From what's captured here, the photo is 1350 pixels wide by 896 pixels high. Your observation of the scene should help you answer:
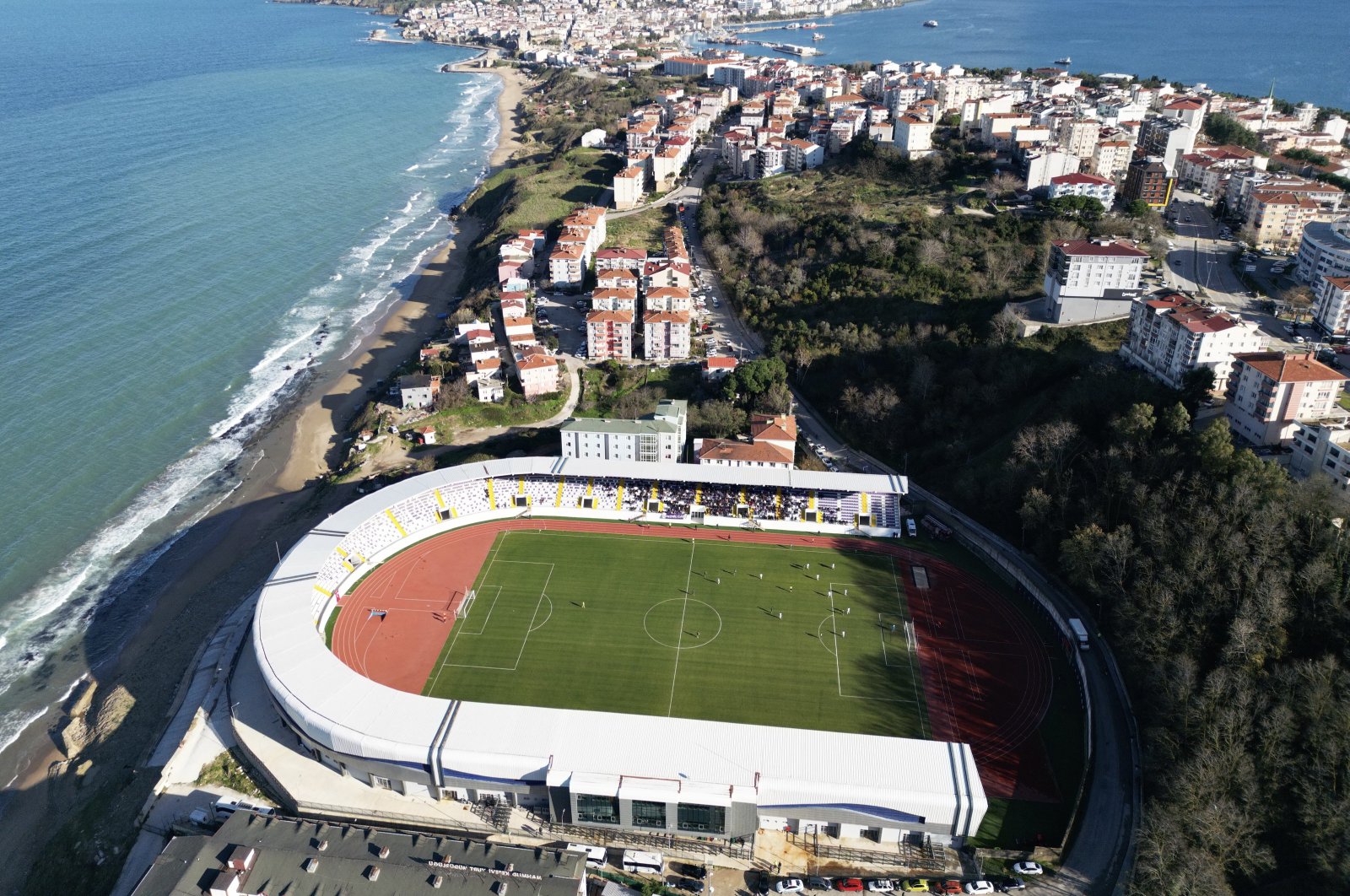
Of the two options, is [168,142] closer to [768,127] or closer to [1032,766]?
[768,127]

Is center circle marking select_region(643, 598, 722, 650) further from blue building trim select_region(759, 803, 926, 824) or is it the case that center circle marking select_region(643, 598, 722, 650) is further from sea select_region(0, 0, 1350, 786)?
sea select_region(0, 0, 1350, 786)

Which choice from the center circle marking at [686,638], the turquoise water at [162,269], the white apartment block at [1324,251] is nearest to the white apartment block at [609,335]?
the turquoise water at [162,269]

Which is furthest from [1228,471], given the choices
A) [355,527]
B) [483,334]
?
[483,334]

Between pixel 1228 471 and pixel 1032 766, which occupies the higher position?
pixel 1228 471

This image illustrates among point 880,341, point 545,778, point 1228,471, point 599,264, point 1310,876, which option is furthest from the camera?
point 599,264

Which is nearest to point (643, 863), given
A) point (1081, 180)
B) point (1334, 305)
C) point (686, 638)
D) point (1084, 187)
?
point (686, 638)

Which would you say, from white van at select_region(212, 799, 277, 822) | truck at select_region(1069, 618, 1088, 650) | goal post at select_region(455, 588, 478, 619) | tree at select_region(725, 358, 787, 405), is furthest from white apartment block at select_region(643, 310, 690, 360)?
white van at select_region(212, 799, 277, 822)
